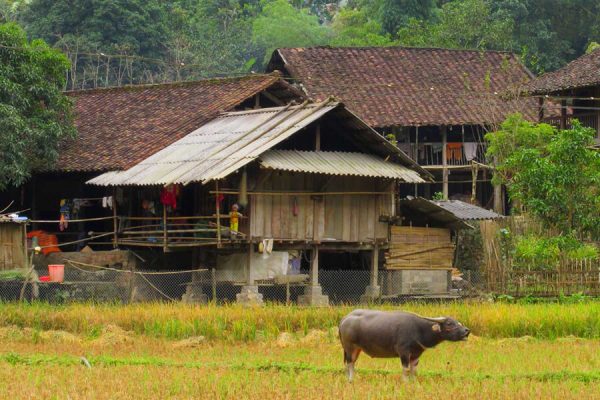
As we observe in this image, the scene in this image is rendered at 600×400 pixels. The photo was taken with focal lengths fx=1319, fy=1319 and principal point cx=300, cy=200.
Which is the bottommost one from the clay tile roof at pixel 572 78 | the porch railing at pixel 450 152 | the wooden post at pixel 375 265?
the wooden post at pixel 375 265

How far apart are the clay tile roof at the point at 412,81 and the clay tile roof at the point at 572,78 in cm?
93

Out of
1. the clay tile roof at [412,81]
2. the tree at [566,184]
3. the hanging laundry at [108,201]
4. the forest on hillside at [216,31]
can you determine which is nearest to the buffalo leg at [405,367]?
the tree at [566,184]

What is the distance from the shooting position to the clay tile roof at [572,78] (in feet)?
115

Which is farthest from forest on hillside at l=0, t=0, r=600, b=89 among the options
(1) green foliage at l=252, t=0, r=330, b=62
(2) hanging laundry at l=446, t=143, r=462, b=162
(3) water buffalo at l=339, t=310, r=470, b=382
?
(3) water buffalo at l=339, t=310, r=470, b=382

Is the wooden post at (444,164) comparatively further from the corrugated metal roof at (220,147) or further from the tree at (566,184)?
the corrugated metal roof at (220,147)

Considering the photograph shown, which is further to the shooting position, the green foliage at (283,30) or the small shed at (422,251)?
the green foliage at (283,30)

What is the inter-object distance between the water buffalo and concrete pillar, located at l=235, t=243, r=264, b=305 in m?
9.19

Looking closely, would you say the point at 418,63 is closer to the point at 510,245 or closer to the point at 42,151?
the point at 510,245

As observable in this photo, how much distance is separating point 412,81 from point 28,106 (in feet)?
46.8

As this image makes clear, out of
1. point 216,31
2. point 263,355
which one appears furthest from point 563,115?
point 216,31

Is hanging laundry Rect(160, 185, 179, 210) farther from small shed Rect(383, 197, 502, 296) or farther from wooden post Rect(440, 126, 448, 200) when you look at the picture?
wooden post Rect(440, 126, 448, 200)

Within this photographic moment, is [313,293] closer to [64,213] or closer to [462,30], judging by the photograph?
[64,213]

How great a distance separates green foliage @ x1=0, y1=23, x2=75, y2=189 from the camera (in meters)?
27.2

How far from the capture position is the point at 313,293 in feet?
88.9
